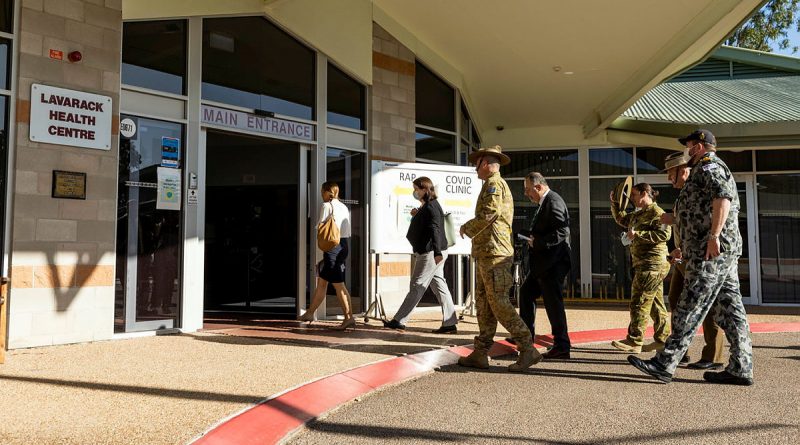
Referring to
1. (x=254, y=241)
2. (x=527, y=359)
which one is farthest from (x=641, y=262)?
(x=254, y=241)

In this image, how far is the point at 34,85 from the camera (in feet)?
20.7

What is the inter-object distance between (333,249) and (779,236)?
9739 millimetres

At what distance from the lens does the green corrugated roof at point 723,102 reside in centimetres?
1190

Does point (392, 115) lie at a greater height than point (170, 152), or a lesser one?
greater

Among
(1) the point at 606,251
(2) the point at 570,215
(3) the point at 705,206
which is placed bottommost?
(1) the point at 606,251

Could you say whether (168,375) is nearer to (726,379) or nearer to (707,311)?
(707,311)

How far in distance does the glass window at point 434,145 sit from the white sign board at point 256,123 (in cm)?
227

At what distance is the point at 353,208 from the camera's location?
9.38 m

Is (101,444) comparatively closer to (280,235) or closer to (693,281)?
(693,281)

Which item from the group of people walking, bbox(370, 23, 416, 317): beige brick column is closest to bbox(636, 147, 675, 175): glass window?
bbox(370, 23, 416, 317): beige brick column

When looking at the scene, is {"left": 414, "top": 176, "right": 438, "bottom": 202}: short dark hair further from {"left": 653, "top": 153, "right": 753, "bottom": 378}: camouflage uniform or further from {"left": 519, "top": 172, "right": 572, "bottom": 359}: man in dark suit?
{"left": 653, "top": 153, "right": 753, "bottom": 378}: camouflage uniform

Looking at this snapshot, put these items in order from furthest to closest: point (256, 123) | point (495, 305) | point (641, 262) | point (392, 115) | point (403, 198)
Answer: point (392, 115), point (403, 198), point (256, 123), point (641, 262), point (495, 305)

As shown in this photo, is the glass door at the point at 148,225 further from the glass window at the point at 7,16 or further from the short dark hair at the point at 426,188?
the short dark hair at the point at 426,188

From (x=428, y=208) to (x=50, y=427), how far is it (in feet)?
15.9
